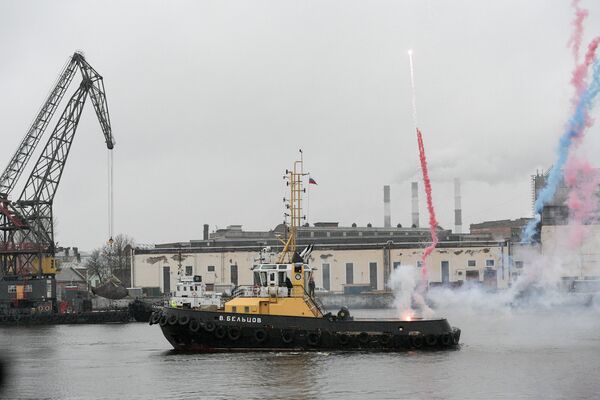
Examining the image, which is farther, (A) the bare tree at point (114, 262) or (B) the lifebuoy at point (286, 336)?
(A) the bare tree at point (114, 262)

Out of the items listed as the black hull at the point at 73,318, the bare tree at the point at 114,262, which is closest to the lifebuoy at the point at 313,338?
the black hull at the point at 73,318

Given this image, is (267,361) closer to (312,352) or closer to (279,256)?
(312,352)

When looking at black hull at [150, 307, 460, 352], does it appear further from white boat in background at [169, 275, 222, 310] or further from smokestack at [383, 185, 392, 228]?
smokestack at [383, 185, 392, 228]

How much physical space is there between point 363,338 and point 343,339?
1065 mm

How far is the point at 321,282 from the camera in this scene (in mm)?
113188

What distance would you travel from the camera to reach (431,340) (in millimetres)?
53375

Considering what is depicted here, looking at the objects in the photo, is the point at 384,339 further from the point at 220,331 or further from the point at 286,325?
the point at 220,331

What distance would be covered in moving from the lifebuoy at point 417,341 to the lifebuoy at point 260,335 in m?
7.90

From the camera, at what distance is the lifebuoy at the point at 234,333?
5228 centimetres

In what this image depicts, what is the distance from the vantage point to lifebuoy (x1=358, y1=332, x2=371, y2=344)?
52.5 meters

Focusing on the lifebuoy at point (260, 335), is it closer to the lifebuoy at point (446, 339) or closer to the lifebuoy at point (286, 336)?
the lifebuoy at point (286, 336)

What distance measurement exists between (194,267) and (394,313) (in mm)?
27193

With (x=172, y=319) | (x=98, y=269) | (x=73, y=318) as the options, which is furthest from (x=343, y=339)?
(x=98, y=269)

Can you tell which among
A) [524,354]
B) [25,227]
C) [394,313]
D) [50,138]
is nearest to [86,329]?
[25,227]
